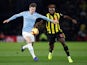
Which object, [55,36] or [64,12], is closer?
[55,36]

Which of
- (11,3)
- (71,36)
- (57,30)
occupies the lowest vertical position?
(71,36)

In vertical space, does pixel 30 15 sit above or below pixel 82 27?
above

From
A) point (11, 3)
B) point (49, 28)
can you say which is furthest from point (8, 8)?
point (49, 28)

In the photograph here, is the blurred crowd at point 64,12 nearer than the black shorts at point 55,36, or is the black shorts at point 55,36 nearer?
the black shorts at point 55,36

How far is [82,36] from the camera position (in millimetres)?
33500

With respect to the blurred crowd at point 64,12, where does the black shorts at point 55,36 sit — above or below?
above

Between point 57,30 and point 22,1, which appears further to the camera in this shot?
point 22,1

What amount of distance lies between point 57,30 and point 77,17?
15.8 meters

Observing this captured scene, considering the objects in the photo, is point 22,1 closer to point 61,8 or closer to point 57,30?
point 61,8

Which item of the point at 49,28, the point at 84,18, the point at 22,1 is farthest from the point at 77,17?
the point at 49,28

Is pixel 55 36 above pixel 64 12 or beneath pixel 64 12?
above

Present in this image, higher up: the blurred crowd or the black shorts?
the black shorts

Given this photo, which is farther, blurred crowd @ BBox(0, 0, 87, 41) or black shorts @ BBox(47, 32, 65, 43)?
blurred crowd @ BBox(0, 0, 87, 41)

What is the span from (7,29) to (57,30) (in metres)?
15.6
